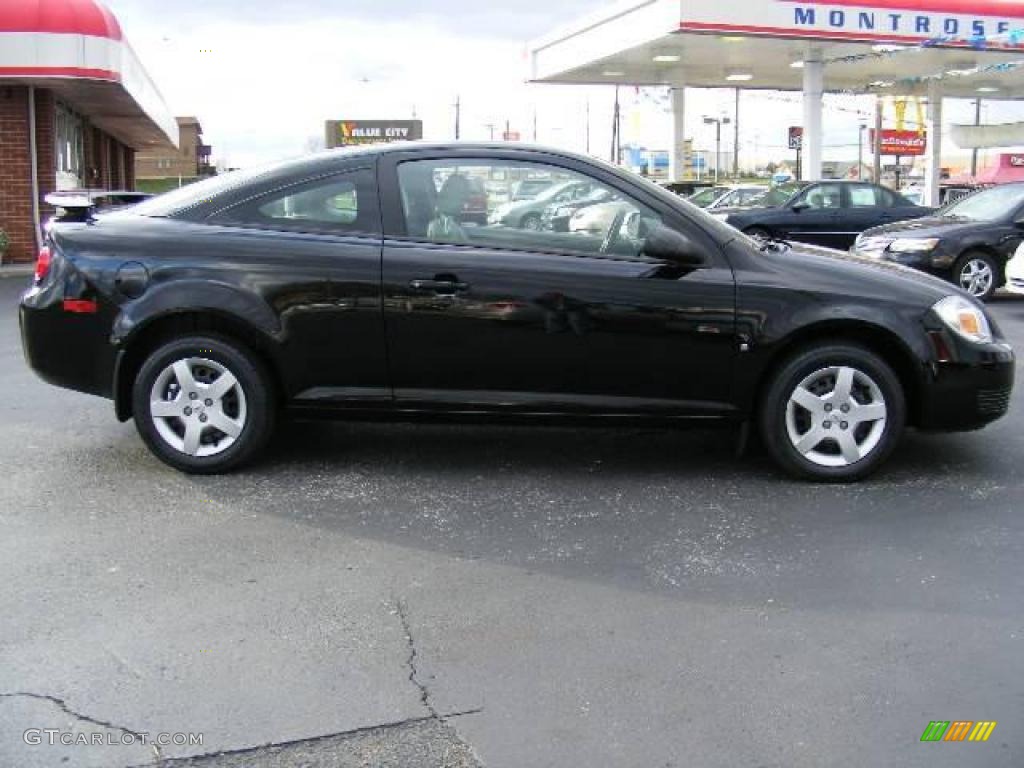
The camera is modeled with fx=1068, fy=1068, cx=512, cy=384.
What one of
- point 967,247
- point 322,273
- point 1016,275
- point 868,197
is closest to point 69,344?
point 322,273

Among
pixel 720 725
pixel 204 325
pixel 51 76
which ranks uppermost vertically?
pixel 51 76

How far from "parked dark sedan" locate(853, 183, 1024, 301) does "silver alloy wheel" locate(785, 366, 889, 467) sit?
804 cm

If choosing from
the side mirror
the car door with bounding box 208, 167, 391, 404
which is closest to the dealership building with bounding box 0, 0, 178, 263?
the car door with bounding box 208, 167, 391, 404

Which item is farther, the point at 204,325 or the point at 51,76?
the point at 51,76

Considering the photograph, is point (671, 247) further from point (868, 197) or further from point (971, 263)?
point (868, 197)

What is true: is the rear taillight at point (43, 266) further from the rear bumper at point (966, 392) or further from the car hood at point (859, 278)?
the rear bumper at point (966, 392)

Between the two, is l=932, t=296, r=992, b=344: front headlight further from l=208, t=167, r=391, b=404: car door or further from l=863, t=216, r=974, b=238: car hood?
l=863, t=216, r=974, b=238: car hood

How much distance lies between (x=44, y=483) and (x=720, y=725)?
3.69 metres

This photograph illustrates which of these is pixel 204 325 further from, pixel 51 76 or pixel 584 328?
pixel 51 76

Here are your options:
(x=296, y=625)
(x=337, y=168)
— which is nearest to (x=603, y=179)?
(x=337, y=168)

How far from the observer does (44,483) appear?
17.4ft

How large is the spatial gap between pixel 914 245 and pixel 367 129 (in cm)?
2597

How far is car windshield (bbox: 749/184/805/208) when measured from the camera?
18828 mm

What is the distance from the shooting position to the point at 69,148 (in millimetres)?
20734
